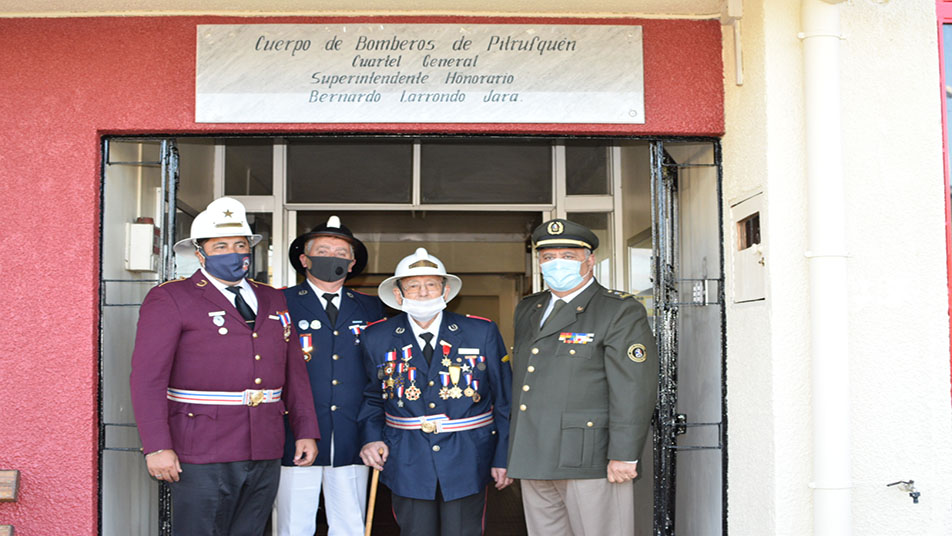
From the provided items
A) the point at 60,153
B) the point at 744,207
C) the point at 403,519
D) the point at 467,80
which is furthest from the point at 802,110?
the point at 60,153

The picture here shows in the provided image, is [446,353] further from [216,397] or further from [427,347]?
[216,397]

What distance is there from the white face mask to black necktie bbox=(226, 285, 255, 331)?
686mm

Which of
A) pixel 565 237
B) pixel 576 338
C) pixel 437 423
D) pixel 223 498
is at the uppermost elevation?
pixel 565 237

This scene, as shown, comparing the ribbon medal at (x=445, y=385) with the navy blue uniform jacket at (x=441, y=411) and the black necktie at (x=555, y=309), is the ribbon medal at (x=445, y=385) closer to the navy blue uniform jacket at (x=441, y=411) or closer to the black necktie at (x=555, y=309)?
the navy blue uniform jacket at (x=441, y=411)

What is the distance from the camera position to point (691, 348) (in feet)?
14.2

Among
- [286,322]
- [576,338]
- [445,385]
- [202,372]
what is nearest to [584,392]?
[576,338]

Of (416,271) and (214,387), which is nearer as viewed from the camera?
(214,387)

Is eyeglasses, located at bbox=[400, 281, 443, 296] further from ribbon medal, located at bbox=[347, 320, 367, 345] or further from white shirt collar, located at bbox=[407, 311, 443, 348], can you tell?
ribbon medal, located at bbox=[347, 320, 367, 345]

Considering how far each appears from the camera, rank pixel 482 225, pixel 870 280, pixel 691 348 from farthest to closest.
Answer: pixel 482 225 < pixel 691 348 < pixel 870 280

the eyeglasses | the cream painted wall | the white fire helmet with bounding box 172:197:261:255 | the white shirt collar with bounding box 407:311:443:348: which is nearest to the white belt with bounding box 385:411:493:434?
the white shirt collar with bounding box 407:311:443:348

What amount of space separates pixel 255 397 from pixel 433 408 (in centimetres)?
77

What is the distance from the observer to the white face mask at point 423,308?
3.77 metres

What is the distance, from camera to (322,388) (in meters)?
4.03

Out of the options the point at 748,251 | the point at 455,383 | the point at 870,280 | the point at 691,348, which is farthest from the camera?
the point at 691,348
